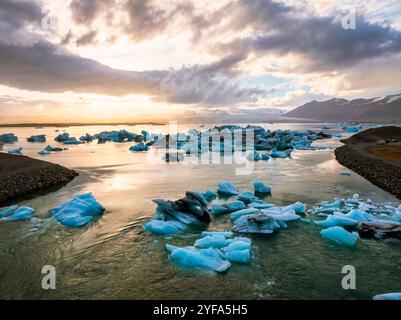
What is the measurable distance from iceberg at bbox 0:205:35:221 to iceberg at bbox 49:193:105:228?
80 centimetres

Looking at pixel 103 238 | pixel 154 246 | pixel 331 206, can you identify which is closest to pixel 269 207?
pixel 331 206

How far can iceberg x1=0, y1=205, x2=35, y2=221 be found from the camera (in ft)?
35.8

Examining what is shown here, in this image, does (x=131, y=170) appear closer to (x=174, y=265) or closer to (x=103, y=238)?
(x=103, y=238)

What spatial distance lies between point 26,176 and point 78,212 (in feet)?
24.3

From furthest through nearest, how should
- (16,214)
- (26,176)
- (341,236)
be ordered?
(26,176) → (16,214) → (341,236)

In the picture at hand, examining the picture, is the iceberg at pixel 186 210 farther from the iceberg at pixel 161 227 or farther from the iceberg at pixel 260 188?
the iceberg at pixel 260 188

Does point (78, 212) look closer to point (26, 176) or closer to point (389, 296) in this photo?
point (26, 176)

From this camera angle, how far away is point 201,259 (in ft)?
23.8

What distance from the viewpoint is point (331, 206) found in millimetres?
11930

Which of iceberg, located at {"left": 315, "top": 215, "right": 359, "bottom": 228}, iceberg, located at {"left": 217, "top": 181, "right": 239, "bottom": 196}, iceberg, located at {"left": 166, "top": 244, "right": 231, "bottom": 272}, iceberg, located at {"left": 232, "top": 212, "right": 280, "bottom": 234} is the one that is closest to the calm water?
iceberg, located at {"left": 166, "top": 244, "right": 231, "bottom": 272}

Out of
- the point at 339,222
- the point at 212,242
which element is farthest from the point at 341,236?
the point at 212,242

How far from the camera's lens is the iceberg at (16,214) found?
35.8ft

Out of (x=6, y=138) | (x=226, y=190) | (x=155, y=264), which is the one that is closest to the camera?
(x=155, y=264)

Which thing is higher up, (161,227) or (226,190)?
(226,190)
